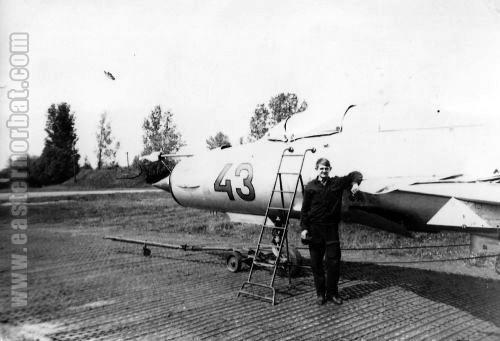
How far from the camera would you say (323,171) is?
6219 mm

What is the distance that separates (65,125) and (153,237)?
53.7 meters

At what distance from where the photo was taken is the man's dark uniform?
243 inches

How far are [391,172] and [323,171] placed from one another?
3.16ft

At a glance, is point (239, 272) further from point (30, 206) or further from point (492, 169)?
point (30, 206)

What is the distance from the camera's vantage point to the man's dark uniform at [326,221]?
6.18 m

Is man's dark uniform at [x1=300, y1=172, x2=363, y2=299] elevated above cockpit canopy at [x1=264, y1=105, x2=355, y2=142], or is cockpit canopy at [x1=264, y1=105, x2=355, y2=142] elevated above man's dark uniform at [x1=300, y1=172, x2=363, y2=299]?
cockpit canopy at [x1=264, y1=105, x2=355, y2=142]

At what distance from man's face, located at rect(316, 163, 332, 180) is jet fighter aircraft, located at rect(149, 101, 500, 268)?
1.63 ft

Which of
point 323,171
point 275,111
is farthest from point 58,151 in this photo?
point 323,171

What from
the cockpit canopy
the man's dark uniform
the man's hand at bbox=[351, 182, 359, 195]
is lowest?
the man's dark uniform

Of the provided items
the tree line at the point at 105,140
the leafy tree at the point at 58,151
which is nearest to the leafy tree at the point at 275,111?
the tree line at the point at 105,140

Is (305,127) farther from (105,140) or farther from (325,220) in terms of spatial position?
(105,140)

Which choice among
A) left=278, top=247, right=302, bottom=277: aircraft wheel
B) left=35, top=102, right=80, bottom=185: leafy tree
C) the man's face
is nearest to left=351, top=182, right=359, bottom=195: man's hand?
the man's face

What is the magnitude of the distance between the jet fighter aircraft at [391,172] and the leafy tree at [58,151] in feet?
142

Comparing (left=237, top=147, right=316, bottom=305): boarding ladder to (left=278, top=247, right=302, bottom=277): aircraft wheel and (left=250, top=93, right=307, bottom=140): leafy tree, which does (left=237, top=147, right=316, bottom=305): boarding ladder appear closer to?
(left=278, top=247, right=302, bottom=277): aircraft wheel
